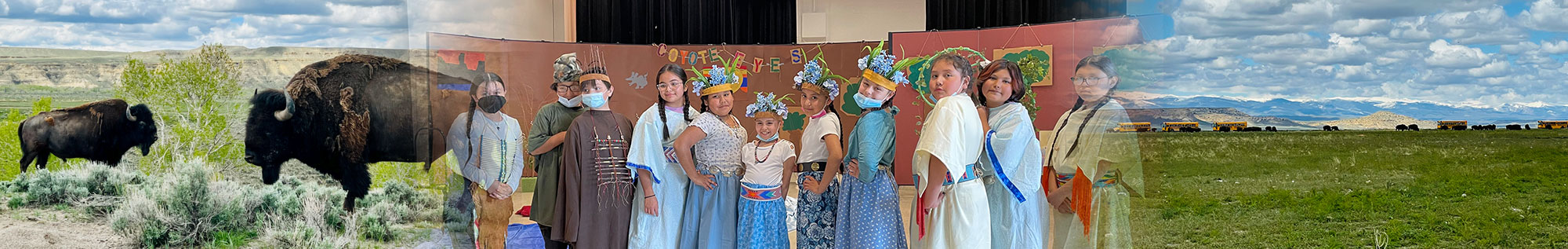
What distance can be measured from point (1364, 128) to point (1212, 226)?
121cm

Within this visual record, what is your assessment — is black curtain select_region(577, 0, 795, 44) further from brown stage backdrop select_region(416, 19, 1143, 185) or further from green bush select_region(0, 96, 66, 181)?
green bush select_region(0, 96, 66, 181)

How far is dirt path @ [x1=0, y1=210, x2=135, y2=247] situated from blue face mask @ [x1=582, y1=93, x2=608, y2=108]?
2.63 meters

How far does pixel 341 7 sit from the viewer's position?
14.9ft

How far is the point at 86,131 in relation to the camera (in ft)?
13.5

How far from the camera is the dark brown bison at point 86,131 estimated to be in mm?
4090

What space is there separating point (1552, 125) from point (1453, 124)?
50 cm

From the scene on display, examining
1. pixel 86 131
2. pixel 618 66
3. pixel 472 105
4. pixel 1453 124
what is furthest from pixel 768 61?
pixel 1453 124

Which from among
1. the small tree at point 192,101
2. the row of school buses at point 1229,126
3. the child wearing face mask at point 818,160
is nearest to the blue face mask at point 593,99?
the child wearing face mask at point 818,160

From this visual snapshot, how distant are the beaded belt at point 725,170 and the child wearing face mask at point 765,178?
0.23 feet

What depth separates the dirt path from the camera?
4.17m

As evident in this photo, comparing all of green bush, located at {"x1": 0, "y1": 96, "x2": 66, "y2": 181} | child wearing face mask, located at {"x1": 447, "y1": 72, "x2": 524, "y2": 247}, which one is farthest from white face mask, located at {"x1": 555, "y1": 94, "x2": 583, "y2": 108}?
green bush, located at {"x1": 0, "y1": 96, "x2": 66, "y2": 181}

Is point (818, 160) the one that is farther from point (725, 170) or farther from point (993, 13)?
point (993, 13)

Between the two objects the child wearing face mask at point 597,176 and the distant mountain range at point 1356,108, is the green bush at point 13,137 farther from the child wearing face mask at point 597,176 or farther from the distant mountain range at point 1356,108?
the distant mountain range at point 1356,108

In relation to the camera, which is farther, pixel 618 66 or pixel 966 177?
pixel 618 66
